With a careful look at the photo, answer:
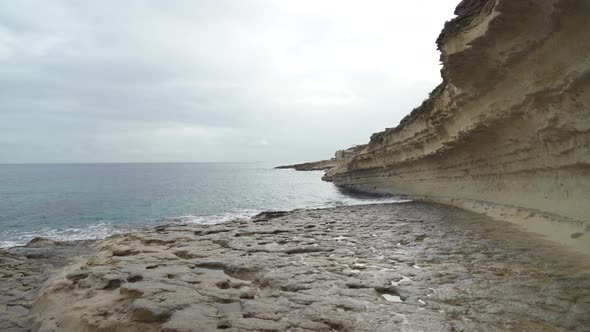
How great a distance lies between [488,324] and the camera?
426 cm

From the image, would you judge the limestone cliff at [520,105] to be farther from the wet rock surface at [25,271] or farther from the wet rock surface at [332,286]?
the wet rock surface at [25,271]

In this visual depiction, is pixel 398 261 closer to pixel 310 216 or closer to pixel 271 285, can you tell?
pixel 271 285

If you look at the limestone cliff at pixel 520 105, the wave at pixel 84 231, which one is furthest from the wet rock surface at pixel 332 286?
the wave at pixel 84 231

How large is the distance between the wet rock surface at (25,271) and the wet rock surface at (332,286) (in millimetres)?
423

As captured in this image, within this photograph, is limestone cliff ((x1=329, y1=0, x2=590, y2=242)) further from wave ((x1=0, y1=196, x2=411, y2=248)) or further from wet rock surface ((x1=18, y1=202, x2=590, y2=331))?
wave ((x1=0, y1=196, x2=411, y2=248))

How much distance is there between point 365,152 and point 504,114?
21.9 m

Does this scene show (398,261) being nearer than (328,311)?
No

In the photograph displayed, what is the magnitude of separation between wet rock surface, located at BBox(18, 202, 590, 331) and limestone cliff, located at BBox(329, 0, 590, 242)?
7.30 feet

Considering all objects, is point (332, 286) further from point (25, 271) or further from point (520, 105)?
point (25, 271)

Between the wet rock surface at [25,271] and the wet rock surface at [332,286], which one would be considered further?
the wet rock surface at [25,271]

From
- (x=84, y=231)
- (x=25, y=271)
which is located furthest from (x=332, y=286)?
(x=84, y=231)

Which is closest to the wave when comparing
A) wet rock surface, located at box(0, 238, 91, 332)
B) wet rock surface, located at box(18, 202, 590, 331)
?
wet rock surface, located at box(0, 238, 91, 332)

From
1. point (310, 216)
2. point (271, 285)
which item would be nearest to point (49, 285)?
point (271, 285)

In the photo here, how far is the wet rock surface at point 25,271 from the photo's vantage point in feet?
20.4
